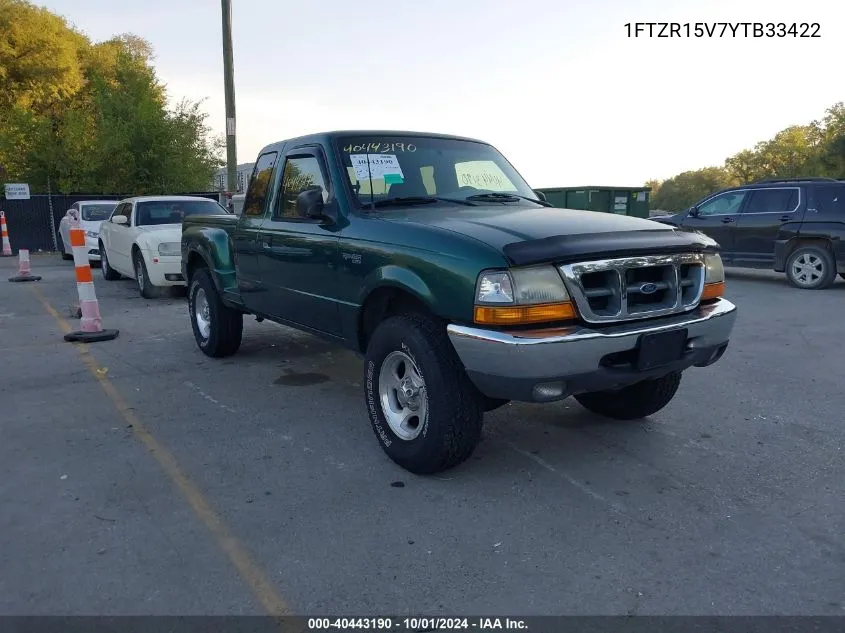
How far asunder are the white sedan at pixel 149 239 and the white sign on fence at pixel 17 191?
9594 millimetres

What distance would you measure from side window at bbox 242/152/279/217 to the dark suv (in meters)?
9.44

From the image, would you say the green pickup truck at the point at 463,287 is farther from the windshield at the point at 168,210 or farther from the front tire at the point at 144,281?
the windshield at the point at 168,210

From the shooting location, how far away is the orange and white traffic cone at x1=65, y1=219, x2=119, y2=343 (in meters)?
7.20

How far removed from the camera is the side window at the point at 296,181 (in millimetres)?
4672

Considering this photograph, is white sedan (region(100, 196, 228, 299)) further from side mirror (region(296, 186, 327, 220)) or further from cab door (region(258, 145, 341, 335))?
side mirror (region(296, 186, 327, 220))

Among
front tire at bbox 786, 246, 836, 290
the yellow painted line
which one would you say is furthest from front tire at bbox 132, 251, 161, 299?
front tire at bbox 786, 246, 836, 290

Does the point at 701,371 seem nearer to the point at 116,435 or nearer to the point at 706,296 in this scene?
the point at 706,296

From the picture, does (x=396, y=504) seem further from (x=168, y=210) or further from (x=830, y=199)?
(x=830, y=199)

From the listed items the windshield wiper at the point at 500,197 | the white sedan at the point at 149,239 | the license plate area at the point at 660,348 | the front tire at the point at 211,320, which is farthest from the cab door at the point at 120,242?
the license plate area at the point at 660,348

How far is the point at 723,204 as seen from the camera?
1255 cm

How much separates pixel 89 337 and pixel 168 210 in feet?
15.0

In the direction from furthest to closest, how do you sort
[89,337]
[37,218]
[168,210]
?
[37,218], [168,210], [89,337]
